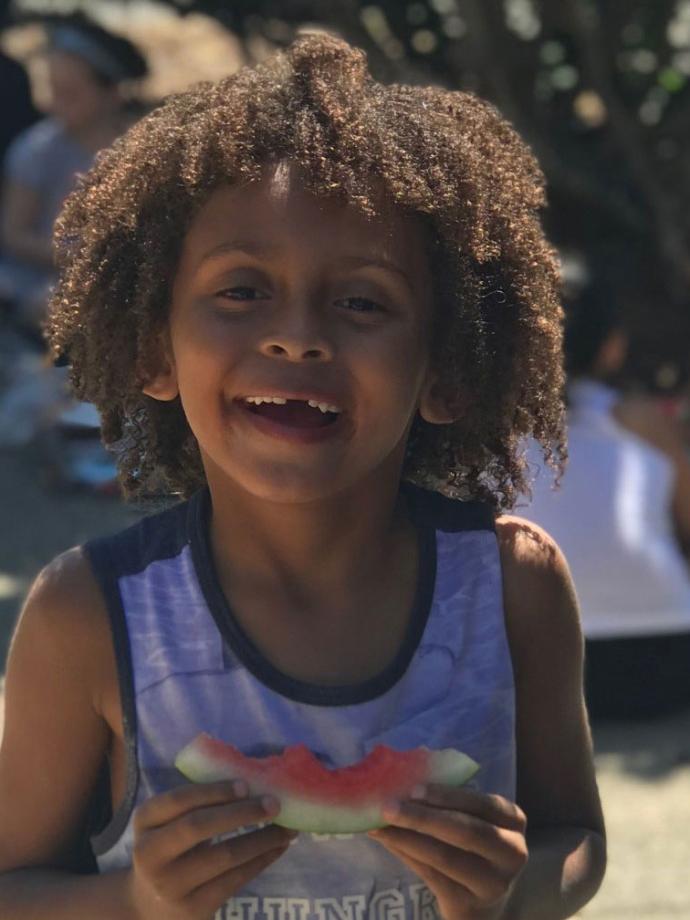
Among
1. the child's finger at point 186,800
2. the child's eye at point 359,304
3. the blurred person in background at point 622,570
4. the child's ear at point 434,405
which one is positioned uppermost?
the child's eye at point 359,304

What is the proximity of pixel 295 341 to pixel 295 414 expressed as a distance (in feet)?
0.34

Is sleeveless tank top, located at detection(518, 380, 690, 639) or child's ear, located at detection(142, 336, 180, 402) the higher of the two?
child's ear, located at detection(142, 336, 180, 402)

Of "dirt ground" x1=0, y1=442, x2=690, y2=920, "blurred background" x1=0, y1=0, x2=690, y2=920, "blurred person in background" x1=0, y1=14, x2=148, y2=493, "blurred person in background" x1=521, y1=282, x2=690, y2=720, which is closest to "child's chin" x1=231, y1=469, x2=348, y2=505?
"dirt ground" x1=0, y1=442, x2=690, y2=920

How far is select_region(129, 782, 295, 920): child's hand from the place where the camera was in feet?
6.13

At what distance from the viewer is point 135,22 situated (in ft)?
37.6

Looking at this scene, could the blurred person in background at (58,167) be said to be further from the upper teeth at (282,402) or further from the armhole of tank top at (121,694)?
the upper teeth at (282,402)

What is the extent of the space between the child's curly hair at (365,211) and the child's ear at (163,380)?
16 mm

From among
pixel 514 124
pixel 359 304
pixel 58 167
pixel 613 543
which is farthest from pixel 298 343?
pixel 514 124

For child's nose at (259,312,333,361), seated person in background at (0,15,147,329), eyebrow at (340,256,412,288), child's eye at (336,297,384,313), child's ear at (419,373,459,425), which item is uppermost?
seated person in background at (0,15,147,329)

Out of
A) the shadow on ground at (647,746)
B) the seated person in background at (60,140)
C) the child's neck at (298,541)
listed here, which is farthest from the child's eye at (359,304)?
the seated person in background at (60,140)

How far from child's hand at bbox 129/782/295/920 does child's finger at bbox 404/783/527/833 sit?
0.56 feet

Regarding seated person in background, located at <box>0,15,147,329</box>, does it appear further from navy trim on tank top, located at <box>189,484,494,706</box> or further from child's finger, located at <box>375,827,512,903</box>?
child's finger, located at <box>375,827,512,903</box>

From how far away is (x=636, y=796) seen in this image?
179 inches

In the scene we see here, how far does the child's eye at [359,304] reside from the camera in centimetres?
211
